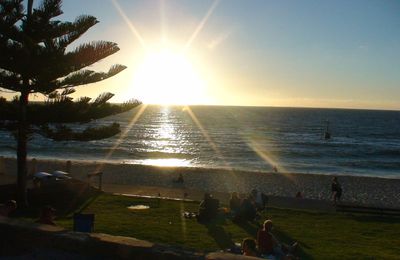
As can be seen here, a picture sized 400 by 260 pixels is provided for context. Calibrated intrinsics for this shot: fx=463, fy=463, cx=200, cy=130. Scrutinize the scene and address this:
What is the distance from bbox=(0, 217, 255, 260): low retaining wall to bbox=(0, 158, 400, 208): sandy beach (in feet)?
59.0

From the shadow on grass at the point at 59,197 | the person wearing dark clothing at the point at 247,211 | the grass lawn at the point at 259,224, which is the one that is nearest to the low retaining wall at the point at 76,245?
the grass lawn at the point at 259,224

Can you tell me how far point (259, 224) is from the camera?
12.4 m

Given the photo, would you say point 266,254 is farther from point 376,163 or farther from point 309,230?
point 376,163

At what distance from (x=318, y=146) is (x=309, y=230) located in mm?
51916

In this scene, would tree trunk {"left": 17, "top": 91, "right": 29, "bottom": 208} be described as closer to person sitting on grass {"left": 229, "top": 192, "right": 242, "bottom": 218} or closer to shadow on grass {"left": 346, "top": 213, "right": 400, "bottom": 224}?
person sitting on grass {"left": 229, "top": 192, "right": 242, "bottom": 218}

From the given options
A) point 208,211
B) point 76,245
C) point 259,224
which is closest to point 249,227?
point 259,224

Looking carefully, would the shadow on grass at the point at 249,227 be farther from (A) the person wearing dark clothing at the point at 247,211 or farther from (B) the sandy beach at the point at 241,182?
(B) the sandy beach at the point at 241,182

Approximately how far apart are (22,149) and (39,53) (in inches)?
102

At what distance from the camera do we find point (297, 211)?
14914 mm

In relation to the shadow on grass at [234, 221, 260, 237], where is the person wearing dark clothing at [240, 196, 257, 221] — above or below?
above

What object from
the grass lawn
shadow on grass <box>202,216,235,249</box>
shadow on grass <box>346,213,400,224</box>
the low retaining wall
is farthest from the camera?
shadow on grass <box>346,213,400,224</box>

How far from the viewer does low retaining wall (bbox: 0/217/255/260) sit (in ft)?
16.7

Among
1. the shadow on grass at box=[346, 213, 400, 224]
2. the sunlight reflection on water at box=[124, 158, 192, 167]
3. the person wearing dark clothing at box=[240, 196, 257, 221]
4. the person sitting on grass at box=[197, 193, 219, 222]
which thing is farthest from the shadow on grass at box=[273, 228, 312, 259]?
the sunlight reflection on water at box=[124, 158, 192, 167]

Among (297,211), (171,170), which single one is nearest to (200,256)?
(297,211)
